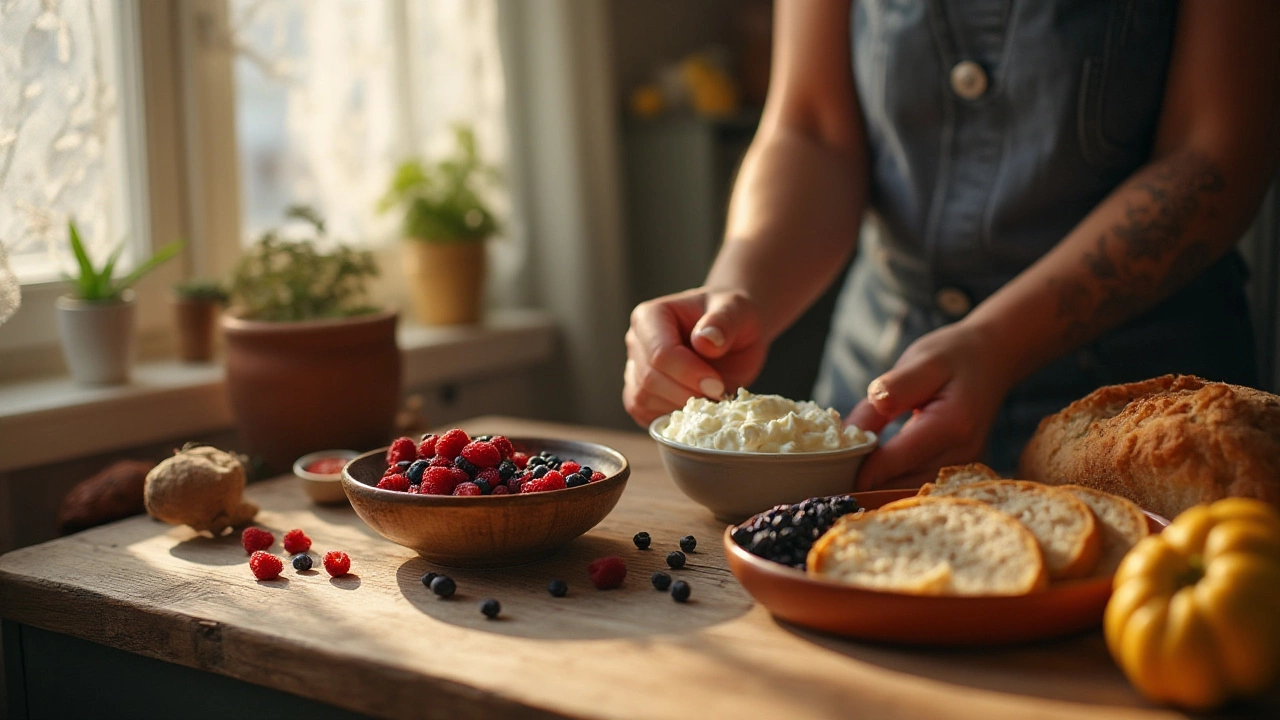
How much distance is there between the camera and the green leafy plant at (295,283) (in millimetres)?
1927

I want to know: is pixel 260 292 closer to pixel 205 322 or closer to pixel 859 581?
pixel 205 322

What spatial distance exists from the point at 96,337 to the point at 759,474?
4.01 ft

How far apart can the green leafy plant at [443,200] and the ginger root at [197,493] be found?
1303 millimetres

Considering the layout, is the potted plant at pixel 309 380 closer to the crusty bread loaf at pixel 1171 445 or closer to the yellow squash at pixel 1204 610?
the crusty bread loaf at pixel 1171 445

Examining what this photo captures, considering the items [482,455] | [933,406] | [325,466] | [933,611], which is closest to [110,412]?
[325,466]

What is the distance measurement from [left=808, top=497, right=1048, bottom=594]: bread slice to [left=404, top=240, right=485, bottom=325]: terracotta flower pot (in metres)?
1.74

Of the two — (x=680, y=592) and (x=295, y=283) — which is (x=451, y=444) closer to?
(x=680, y=592)

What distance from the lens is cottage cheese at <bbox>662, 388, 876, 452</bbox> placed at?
4.16ft

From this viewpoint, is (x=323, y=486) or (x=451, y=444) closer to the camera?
(x=451, y=444)

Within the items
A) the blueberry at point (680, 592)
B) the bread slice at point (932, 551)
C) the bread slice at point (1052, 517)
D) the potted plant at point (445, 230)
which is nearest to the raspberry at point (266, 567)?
the blueberry at point (680, 592)

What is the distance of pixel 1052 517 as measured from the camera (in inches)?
40.2

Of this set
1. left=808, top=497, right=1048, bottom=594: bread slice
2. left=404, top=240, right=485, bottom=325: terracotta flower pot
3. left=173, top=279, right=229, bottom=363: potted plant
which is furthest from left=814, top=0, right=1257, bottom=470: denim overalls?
left=173, top=279, right=229, bottom=363: potted plant

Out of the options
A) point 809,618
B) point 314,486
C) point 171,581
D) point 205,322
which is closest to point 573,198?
point 205,322

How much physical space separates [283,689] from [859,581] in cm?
54
